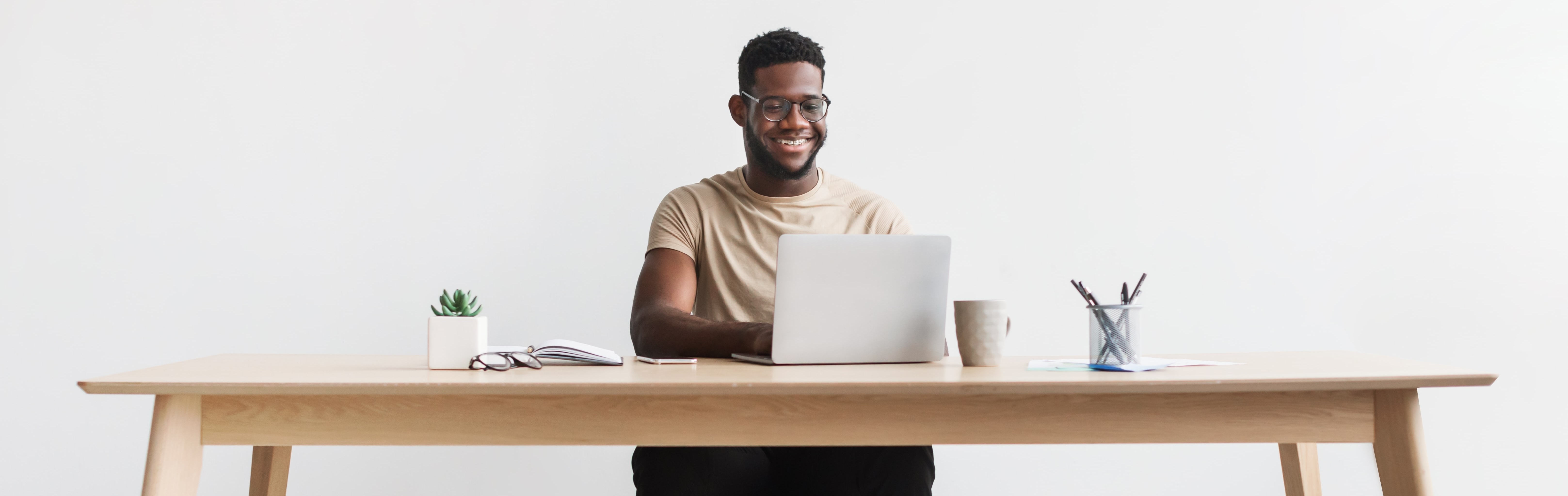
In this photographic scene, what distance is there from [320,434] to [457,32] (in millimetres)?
1641

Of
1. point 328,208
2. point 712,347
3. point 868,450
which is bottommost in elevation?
point 868,450

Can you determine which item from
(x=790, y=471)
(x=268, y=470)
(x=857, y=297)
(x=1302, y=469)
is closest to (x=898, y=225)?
(x=790, y=471)

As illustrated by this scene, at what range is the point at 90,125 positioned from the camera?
2.42 meters

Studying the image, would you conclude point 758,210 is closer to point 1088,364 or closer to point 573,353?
point 573,353

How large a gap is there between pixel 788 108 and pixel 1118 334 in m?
0.89

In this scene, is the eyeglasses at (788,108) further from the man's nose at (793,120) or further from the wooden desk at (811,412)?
the wooden desk at (811,412)

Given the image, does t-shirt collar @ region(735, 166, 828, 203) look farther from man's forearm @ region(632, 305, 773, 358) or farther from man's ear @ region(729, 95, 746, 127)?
man's forearm @ region(632, 305, 773, 358)

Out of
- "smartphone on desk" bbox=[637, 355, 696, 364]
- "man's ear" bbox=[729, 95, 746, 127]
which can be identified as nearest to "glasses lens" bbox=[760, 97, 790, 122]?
"man's ear" bbox=[729, 95, 746, 127]

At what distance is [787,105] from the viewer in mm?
1898

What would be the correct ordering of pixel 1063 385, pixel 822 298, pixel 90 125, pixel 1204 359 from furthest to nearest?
1. pixel 90 125
2. pixel 1204 359
3. pixel 822 298
4. pixel 1063 385

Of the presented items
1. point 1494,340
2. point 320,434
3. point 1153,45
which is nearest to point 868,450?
point 320,434

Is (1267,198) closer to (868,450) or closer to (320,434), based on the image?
(868,450)

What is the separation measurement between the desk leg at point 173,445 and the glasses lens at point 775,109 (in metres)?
1.15

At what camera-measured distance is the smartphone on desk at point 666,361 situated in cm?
134
